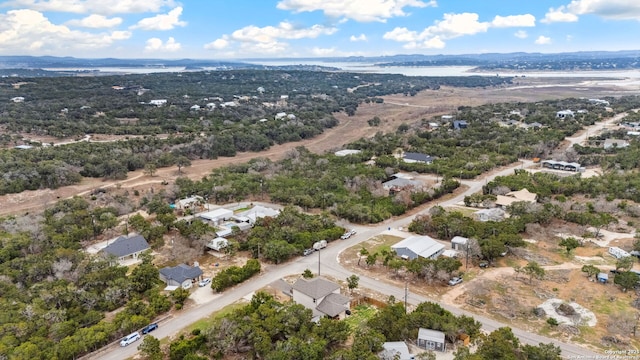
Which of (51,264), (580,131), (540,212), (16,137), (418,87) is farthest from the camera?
(418,87)

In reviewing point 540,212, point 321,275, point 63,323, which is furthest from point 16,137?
point 540,212

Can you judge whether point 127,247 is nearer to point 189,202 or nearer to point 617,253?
point 189,202

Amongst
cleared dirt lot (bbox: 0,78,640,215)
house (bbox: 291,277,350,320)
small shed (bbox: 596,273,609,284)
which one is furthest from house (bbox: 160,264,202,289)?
small shed (bbox: 596,273,609,284)

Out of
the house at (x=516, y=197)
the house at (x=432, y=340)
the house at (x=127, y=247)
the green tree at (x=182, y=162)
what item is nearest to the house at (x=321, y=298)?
the house at (x=432, y=340)

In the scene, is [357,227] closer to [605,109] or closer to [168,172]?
[168,172]

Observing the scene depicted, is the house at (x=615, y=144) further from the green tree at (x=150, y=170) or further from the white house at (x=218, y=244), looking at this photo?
the green tree at (x=150, y=170)

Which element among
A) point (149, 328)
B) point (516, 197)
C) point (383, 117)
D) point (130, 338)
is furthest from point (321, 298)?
point (383, 117)
